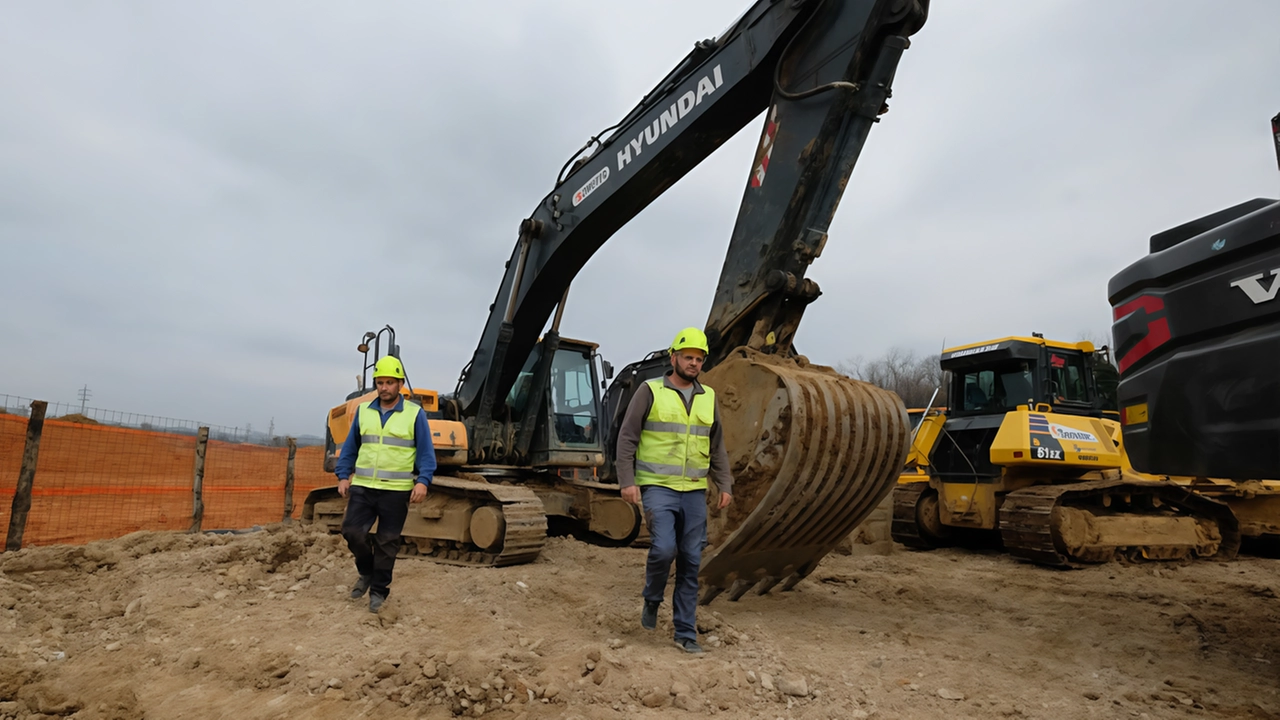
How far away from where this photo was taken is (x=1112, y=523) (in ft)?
26.3

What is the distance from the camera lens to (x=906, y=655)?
389cm

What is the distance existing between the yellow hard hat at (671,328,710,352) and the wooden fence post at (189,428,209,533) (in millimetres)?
8728

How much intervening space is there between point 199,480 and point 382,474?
6914 millimetres

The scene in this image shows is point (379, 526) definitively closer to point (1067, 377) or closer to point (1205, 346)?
point (1205, 346)

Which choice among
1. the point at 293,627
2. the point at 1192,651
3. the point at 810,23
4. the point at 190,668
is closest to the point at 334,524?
the point at 293,627

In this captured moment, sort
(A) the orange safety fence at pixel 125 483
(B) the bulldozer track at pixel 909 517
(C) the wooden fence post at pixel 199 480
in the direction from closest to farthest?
(A) the orange safety fence at pixel 125 483, (B) the bulldozer track at pixel 909 517, (C) the wooden fence post at pixel 199 480

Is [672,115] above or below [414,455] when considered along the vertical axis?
above

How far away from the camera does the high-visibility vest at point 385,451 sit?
196 inches

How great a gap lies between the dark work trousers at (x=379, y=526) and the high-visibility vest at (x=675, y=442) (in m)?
1.84

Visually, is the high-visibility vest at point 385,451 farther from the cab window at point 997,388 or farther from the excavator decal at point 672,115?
the cab window at point 997,388

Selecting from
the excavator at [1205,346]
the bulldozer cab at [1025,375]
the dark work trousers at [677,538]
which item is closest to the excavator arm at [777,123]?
the dark work trousers at [677,538]

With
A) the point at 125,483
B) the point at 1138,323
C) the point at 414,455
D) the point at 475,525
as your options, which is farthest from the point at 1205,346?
the point at 125,483

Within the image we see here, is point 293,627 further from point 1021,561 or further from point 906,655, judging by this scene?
point 1021,561

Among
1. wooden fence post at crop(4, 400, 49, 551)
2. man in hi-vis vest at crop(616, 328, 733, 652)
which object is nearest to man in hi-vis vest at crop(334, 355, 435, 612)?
man in hi-vis vest at crop(616, 328, 733, 652)
